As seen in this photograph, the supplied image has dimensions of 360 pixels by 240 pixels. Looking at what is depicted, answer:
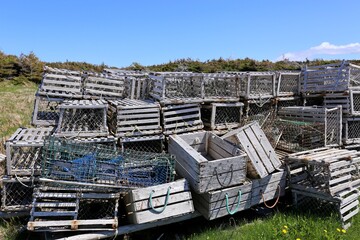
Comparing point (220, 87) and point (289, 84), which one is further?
point (289, 84)

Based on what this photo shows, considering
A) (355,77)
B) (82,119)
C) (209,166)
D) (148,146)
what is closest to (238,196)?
(209,166)

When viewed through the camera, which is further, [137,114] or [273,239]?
[137,114]

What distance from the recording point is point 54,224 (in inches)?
136

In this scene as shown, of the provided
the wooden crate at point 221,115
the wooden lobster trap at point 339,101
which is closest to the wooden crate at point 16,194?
the wooden crate at point 221,115

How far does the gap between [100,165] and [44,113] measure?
197cm

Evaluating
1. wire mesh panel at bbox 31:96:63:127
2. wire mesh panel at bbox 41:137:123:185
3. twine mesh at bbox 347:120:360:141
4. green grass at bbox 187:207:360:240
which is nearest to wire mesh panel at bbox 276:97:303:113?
twine mesh at bbox 347:120:360:141

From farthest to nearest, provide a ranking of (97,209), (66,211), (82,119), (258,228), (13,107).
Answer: (13,107) → (82,119) → (97,209) → (258,228) → (66,211)

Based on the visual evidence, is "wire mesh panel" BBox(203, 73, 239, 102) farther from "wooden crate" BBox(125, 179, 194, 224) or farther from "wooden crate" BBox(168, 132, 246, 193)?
"wooden crate" BBox(125, 179, 194, 224)

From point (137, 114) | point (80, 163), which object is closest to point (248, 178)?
point (137, 114)

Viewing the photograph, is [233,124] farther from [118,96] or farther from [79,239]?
[79,239]

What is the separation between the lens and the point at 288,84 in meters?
6.54

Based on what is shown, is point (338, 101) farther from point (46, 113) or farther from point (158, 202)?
point (46, 113)

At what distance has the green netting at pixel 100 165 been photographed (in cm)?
360

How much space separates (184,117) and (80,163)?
6.53 ft
